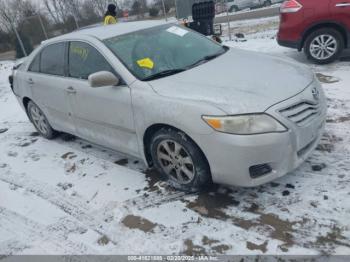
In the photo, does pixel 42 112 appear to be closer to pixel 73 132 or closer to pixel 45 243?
pixel 73 132

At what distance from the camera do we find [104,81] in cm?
334

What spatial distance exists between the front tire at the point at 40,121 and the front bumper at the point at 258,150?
10.3 ft

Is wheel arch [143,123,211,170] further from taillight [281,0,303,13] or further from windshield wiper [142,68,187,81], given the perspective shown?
taillight [281,0,303,13]

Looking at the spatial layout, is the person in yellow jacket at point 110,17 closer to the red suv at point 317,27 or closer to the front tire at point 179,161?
the red suv at point 317,27

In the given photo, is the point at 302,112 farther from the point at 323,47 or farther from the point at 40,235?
the point at 323,47

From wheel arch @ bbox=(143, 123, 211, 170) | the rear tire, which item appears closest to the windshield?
wheel arch @ bbox=(143, 123, 211, 170)

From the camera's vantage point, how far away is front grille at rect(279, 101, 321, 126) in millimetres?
2826

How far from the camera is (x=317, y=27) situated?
6398 mm

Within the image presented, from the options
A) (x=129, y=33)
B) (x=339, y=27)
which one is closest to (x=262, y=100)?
(x=129, y=33)

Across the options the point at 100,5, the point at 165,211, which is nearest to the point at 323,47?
the point at 165,211

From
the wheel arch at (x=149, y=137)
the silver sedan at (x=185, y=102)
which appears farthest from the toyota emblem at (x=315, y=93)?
the wheel arch at (x=149, y=137)

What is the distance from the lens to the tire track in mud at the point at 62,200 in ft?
10.4

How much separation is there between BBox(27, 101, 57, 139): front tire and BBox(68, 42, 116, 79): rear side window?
4.29 ft

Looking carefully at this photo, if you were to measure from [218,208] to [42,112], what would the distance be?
3.22 meters
